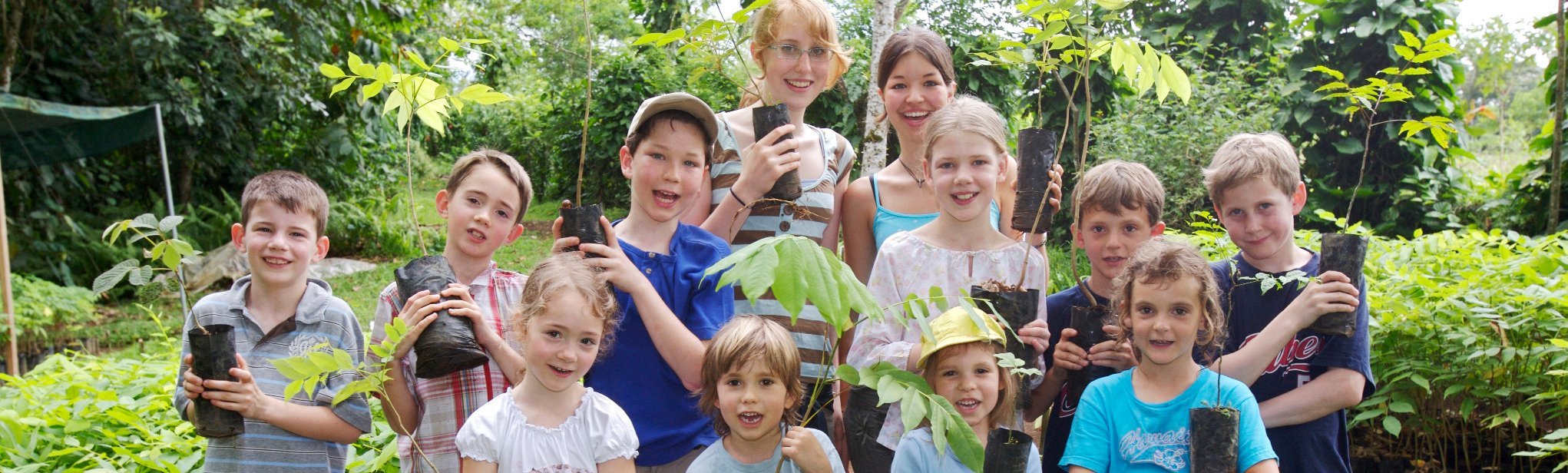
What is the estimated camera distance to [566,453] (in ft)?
7.93

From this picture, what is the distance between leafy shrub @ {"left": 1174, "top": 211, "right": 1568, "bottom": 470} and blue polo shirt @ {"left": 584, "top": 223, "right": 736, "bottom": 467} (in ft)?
6.78

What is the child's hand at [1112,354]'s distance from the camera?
2.66 m

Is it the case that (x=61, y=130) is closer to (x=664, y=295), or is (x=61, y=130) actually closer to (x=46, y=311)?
(x=46, y=311)

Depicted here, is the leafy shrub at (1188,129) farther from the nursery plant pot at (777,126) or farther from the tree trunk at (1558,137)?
the nursery plant pot at (777,126)

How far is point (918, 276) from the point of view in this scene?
2.80 metres

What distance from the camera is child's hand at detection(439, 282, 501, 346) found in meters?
2.39

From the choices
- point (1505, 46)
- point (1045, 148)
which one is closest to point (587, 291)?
point (1045, 148)

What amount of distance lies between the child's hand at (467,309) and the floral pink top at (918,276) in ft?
3.11

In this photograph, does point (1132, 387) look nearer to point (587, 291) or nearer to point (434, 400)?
point (587, 291)

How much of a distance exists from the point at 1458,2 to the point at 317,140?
37.6ft

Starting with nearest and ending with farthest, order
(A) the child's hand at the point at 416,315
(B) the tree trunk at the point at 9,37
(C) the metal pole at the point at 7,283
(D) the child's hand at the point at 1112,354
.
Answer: (A) the child's hand at the point at 416,315 → (D) the child's hand at the point at 1112,354 → (C) the metal pole at the point at 7,283 → (B) the tree trunk at the point at 9,37

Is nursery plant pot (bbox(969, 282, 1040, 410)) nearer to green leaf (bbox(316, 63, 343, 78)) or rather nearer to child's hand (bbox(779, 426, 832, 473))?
child's hand (bbox(779, 426, 832, 473))

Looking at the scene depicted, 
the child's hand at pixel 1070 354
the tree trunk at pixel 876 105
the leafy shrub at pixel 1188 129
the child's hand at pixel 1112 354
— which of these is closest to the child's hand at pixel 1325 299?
the child's hand at pixel 1112 354

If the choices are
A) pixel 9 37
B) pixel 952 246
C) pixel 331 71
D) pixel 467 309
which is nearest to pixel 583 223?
pixel 467 309
